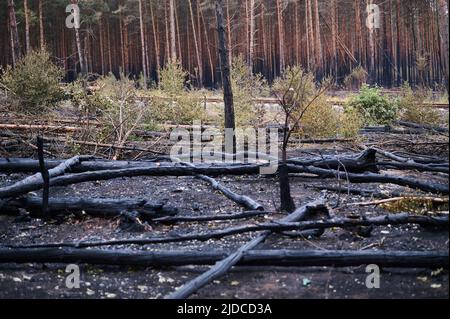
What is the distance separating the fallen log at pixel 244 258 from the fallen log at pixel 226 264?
0.41 feet

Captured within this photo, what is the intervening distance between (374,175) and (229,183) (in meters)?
2.62

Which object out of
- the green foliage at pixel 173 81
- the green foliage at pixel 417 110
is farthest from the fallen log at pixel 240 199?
the green foliage at pixel 417 110

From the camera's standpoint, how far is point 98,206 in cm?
727

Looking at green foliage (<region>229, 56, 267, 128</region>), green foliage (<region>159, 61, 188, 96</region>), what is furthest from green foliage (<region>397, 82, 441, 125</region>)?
green foliage (<region>159, 61, 188, 96</region>)

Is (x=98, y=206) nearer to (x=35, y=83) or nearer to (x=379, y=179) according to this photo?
(x=379, y=179)

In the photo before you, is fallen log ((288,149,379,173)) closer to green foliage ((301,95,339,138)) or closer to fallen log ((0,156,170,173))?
fallen log ((0,156,170,173))

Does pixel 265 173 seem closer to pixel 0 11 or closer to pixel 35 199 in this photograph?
pixel 35 199

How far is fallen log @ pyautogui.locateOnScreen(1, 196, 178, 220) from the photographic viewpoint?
23.2 feet

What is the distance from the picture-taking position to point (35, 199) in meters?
7.47

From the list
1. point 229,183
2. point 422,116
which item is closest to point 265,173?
point 229,183

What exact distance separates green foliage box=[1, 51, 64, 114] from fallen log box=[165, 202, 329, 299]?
10.9m

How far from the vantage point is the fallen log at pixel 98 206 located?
279 inches

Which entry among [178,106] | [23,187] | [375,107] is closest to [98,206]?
[23,187]

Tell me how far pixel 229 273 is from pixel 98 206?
2752mm
